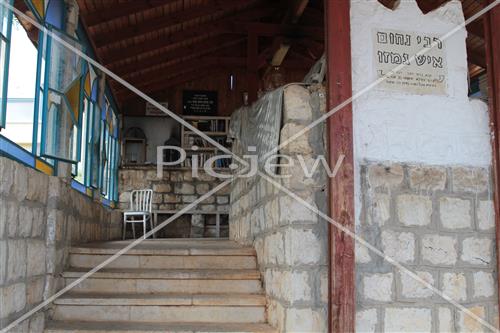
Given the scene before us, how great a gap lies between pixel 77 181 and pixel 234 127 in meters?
1.79

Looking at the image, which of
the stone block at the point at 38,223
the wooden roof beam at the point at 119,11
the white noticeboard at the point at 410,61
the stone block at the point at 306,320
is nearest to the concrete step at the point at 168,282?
the stone block at the point at 38,223

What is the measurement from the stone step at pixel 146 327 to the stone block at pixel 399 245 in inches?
36.2

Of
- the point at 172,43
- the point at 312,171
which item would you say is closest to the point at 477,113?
the point at 312,171

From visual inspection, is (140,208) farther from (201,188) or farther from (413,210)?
(413,210)

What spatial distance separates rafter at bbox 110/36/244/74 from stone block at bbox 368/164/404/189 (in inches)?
227

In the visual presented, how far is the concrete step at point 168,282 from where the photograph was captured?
12.5 ft

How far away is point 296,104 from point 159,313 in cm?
178

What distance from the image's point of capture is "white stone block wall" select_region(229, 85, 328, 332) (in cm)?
289

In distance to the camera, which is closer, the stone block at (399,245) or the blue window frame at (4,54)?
the blue window frame at (4,54)

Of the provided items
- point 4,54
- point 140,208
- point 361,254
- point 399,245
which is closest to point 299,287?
point 361,254

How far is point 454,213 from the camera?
9.99 ft

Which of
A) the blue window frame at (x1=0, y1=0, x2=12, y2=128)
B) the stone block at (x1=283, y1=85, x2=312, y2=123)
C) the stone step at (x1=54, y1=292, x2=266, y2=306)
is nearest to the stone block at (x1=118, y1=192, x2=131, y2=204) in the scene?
the stone step at (x1=54, y1=292, x2=266, y2=306)

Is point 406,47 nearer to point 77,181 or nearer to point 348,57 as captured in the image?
point 348,57

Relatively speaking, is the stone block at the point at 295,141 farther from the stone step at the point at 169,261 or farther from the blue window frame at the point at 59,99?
the blue window frame at the point at 59,99
